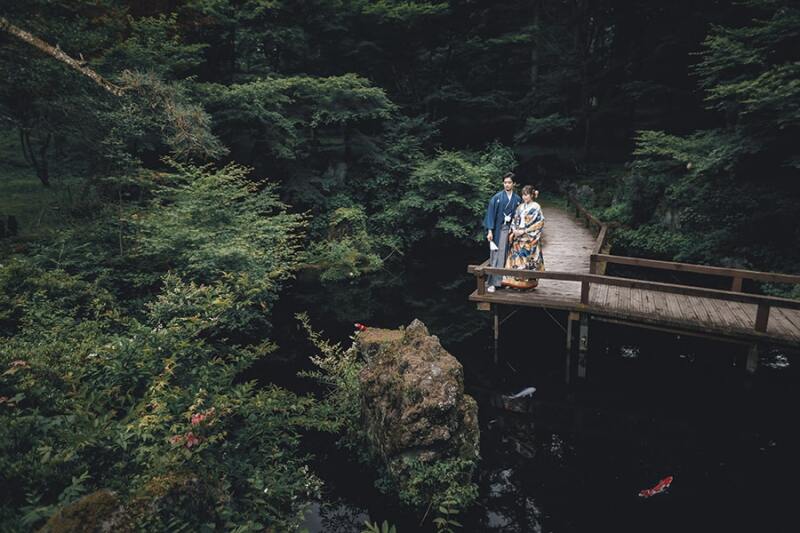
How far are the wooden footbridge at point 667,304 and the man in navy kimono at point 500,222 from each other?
726 mm

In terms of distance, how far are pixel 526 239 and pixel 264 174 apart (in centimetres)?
1348

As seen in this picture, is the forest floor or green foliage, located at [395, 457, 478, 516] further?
the forest floor

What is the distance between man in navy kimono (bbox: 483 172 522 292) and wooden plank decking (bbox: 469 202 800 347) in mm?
708

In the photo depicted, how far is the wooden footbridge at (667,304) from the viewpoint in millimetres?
8641

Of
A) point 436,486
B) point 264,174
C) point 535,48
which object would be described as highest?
point 535,48

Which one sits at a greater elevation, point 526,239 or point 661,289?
point 526,239

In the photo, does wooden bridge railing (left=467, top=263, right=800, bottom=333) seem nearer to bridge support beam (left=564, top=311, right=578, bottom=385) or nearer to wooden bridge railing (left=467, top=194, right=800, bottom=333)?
wooden bridge railing (left=467, top=194, right=800, bottom=333)

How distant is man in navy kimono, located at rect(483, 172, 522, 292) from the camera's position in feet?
36.0

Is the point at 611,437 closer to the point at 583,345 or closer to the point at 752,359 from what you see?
the point at 583,345

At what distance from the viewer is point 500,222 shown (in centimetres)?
1115

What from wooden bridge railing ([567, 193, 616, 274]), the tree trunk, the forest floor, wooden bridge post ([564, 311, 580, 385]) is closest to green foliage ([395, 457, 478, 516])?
wooden bridge post ([564, 311, 580, 385])

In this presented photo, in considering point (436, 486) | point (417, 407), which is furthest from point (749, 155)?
point (436, 486)

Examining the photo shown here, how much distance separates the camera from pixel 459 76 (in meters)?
27.9

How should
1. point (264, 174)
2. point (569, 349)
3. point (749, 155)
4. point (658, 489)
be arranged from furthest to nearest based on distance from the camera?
point (264, 174)
point (749, 155)
point (569, 349)
point (658, 489)
